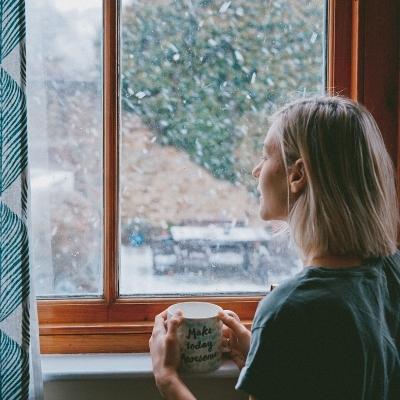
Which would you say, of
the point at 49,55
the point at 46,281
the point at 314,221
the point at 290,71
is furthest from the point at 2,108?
the point at 290,71

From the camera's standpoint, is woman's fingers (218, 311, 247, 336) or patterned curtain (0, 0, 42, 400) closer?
patterned curtain (0, 0, 42, 400)

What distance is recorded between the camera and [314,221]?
822 millimetres

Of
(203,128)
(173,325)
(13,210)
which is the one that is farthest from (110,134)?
(173,325)

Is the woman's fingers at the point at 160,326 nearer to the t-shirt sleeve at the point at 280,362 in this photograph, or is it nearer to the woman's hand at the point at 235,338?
the woman's hand at the point at 235,338

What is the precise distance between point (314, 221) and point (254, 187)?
38 cm

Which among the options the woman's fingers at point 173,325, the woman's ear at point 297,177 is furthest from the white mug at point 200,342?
the woman's ear at point 297,177

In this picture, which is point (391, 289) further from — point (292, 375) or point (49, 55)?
point (49, 55)

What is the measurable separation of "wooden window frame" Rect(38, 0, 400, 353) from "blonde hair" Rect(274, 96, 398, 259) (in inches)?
13.0

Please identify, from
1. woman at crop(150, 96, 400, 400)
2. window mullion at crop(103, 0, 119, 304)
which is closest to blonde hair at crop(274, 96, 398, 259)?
woman at crop(150, 96, 400, 400)

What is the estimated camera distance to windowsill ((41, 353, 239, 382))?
1.02 metres

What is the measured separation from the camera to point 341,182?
0.81m

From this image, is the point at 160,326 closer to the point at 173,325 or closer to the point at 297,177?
the point at 173,325

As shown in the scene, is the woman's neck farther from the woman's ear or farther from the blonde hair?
the woman's ear

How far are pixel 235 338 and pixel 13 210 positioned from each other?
480mm
